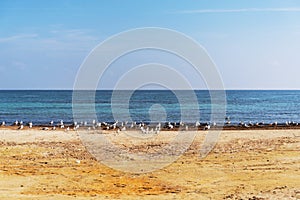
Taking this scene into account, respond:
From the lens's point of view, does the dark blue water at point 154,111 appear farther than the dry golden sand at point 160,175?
Yes

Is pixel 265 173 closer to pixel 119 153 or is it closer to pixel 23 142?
pixel 119 153

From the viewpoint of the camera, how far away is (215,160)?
22.0 meters

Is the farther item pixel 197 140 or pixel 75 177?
pixel 197 140

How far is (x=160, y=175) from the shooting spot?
1894 cm

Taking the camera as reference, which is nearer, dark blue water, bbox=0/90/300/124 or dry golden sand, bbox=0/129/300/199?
dry golden sand, bbox=0/129/300/199

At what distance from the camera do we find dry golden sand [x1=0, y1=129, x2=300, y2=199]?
15688 mm

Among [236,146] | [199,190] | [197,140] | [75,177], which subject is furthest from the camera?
[197,140]

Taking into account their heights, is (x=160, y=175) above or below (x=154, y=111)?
below

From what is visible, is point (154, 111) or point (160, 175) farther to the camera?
point (154, 111)

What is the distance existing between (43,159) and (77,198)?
7.63 metres

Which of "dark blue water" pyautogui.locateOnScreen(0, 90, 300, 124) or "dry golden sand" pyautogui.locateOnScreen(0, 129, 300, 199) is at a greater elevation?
"dark blue water" pyautogui.locateOnScreen(0, 90, 300, 124)

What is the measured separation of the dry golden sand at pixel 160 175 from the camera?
15688 mm

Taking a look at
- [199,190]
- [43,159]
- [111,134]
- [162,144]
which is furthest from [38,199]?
[111,134]

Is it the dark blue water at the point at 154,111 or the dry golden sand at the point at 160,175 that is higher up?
the dark blue water at the point at 154,111
